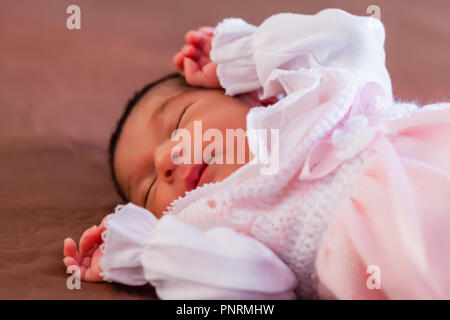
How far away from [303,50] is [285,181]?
0.33 m

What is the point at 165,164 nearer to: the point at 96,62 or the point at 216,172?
the point at 216,172

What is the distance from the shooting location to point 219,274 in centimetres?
90

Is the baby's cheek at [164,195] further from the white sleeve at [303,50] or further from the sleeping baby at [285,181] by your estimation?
the white sleeve at [303,50]

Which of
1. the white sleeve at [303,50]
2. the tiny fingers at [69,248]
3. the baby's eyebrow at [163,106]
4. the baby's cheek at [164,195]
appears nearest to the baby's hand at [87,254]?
the tiny fingers at [69,248]

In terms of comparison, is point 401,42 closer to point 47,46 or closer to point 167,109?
point 167,109

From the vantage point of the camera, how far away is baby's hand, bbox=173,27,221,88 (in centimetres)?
138

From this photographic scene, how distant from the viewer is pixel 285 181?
103cm

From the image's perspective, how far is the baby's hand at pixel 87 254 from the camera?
1.06 metres

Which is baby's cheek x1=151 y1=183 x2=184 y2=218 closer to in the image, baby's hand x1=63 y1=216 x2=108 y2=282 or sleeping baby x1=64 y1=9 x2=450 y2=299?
sleeping baby x1=64 y1=9 x2=450 y2=299

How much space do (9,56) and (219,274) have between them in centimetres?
128

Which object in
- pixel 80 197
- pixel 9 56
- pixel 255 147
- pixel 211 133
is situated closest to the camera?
pixel 255 147

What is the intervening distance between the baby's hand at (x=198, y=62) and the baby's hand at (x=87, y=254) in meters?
0.43

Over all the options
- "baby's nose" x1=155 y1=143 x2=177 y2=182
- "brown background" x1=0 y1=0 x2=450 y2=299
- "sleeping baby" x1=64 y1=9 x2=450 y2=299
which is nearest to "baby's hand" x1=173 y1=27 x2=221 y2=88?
"sleeping baby" x1=64 y1=9 x2=450 y2=299
